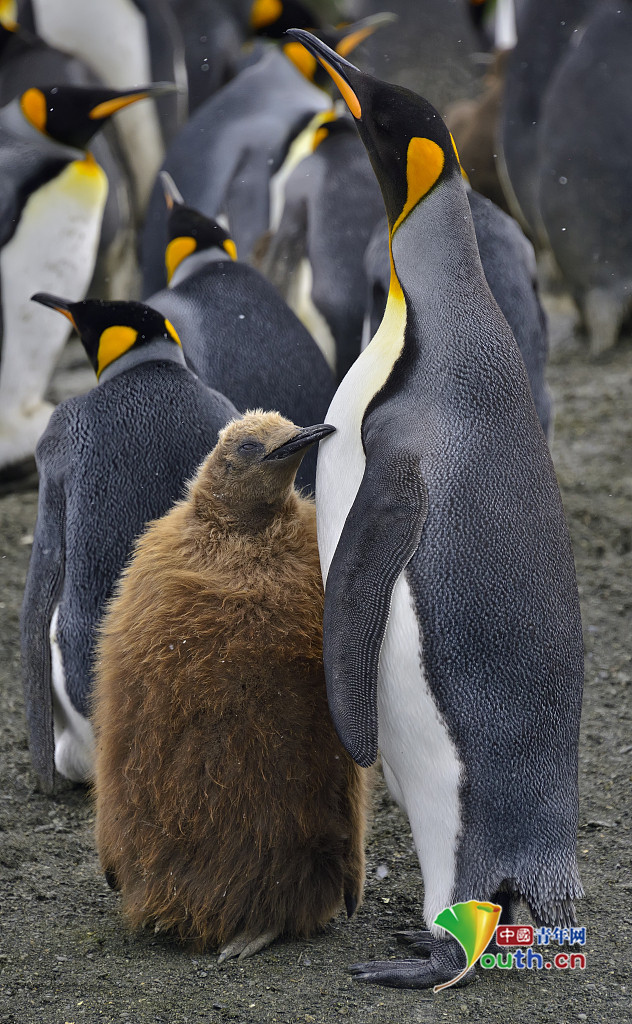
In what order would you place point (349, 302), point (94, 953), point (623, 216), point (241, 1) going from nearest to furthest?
point (94, 953) → point (349, 302) → point (623, 216) → point (241, 1)

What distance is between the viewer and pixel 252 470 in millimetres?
2199

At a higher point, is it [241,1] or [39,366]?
[241,1]

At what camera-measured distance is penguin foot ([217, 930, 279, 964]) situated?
2.13 m

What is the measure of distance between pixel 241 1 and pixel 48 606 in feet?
28.1

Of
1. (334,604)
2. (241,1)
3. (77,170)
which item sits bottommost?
(334,604)

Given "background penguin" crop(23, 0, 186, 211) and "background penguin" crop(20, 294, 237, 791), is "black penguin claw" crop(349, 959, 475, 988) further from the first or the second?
"background penguin" crop(23, 0, 186, 211)

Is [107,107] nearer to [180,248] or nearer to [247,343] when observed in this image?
[180,248]

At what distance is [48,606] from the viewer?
2.71 metres

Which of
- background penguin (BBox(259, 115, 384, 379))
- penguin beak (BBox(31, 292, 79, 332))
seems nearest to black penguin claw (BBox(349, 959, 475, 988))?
penguin beak (BBox(31, 292, 79, 332))

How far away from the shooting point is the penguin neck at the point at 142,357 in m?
2.84

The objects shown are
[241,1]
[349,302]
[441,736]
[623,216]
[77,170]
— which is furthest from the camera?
[241,1]

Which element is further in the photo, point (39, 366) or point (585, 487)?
point (39, 366)

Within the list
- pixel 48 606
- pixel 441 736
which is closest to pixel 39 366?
pixel 48 606

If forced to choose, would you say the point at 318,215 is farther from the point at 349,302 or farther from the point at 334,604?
the point at 334,604
